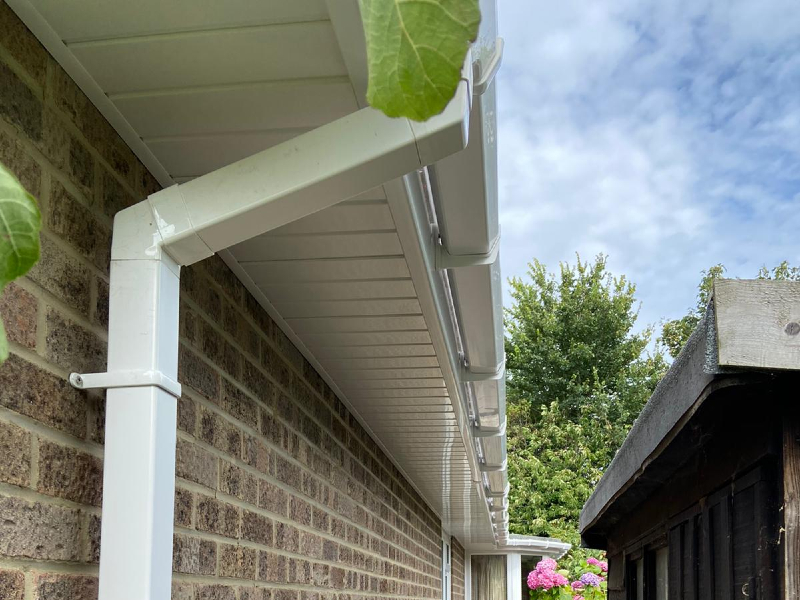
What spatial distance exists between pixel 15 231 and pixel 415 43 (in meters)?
0.19

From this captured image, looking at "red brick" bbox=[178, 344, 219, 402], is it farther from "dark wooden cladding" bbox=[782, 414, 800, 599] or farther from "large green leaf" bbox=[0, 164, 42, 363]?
"large green leaf" bbox=[0, 164, 42, 363]

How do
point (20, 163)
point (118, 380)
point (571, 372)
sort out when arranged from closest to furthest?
point (20, 163), point (118, 380), point (571, 372)

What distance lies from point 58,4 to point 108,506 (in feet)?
2.45

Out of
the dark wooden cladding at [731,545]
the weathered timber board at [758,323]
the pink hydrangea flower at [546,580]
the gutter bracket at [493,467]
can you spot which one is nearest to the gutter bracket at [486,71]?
the weathered timber board at [758,323]

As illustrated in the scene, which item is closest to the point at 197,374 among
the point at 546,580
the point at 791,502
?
the point at 791,502

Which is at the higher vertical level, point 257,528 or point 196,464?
point 196,464

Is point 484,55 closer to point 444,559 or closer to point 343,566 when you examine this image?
point 343,566

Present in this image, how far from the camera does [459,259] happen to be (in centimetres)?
206

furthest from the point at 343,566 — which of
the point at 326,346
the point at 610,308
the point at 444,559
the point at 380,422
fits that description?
the point at 610,308

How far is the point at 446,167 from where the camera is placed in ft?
5.28

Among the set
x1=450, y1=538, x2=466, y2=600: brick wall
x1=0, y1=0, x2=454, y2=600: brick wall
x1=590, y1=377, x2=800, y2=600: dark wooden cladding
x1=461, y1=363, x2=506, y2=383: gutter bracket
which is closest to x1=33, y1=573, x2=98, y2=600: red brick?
x1=0, y1=0, x2=454, y2=600: brick wall

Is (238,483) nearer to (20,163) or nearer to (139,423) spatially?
(139,423)

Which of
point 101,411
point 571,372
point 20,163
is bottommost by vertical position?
point 101,411

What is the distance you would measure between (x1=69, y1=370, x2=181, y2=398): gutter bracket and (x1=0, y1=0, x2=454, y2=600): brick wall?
0.02 metres
